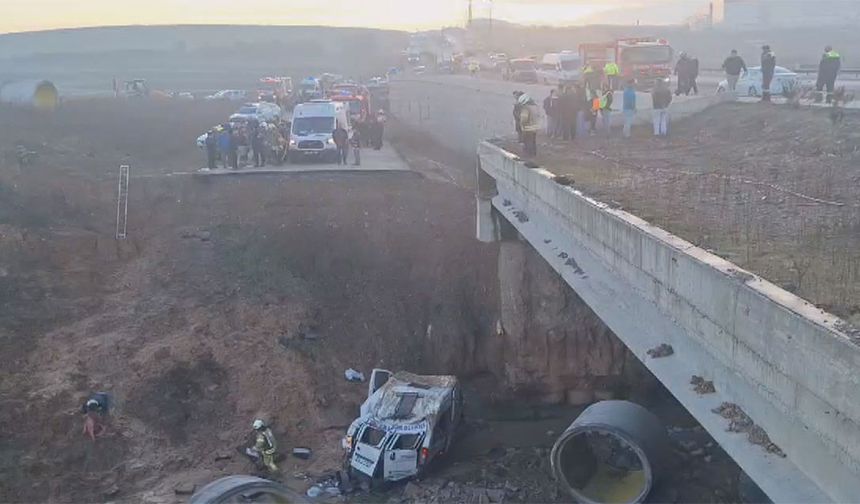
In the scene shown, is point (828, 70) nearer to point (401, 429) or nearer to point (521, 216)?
point (521, 216)

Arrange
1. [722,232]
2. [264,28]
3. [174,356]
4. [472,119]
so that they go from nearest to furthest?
[722,232]
[174,356]
[472,119]
[264,28]

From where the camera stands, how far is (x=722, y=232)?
960 cm

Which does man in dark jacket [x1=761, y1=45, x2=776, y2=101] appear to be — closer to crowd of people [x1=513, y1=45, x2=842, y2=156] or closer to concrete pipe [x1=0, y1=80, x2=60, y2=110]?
crowd of people [x1=513, y1=45, x2=842, y2=156]

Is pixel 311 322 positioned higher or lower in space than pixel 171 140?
lower

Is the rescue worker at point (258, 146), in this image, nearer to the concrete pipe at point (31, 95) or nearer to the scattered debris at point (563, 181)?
the scattered debris at point (563, 181)

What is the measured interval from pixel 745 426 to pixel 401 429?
9.09 m

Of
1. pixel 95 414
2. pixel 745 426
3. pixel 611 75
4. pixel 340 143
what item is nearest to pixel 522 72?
pixel 340 143

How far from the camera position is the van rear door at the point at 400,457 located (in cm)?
1522

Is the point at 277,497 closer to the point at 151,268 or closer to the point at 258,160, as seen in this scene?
the point at 151,268

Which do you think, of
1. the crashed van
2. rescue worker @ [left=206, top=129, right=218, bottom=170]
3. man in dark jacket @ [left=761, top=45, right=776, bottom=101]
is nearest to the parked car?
rescue worker @ [left=206, top=129, right=218, bottom=170]

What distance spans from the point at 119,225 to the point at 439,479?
13.0 m

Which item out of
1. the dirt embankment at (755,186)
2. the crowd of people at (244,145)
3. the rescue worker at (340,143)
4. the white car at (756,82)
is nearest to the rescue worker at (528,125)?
the dirt embankment at (755,186)

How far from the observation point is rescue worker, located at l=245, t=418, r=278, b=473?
53.1 ft

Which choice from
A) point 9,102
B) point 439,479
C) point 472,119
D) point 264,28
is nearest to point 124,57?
point 264,28
